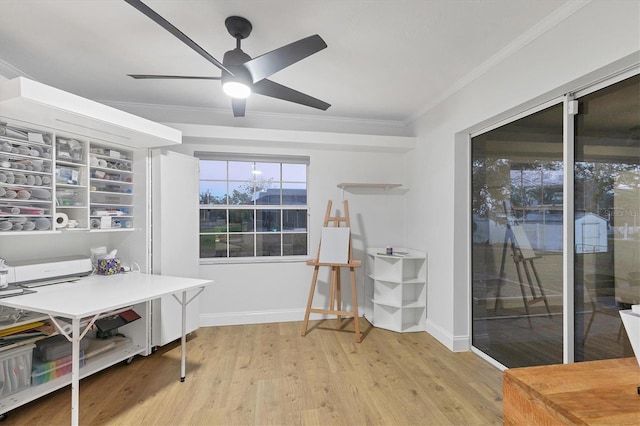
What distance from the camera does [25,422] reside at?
6.72ft

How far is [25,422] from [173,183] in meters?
2.02

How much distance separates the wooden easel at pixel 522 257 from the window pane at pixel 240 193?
273cm

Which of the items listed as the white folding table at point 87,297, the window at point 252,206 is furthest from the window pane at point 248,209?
the white folding table at point 87,297

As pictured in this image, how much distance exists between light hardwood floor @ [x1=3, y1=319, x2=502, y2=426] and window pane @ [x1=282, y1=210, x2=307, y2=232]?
4.36 feet

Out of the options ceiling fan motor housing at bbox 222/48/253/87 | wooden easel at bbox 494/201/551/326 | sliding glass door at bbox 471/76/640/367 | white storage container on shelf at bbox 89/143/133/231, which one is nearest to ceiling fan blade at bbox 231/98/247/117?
ceiling fan motor housing at bbox 222/48/253/87

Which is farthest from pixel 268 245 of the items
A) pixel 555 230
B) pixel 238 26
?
pixel 555 230

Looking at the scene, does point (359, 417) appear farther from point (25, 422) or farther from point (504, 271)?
point (25, 422)

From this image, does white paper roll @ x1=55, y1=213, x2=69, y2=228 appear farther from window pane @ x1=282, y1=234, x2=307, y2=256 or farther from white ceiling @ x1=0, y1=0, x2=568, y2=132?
window pane @ x1=282, y1=234, x2=307, y2=256

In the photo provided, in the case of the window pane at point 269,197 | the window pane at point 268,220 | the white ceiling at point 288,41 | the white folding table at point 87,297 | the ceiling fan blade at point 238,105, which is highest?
the white ceiling at point 288,41

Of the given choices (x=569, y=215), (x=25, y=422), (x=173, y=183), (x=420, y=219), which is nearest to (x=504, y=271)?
(x=569, y=215)

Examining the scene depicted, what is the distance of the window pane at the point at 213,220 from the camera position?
3877 mm

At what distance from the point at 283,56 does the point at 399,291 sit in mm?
2787

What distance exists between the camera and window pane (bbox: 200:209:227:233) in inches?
153

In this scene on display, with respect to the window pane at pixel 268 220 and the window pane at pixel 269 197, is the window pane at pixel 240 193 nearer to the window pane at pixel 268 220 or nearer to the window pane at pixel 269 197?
the window pane at pixel 269 197
